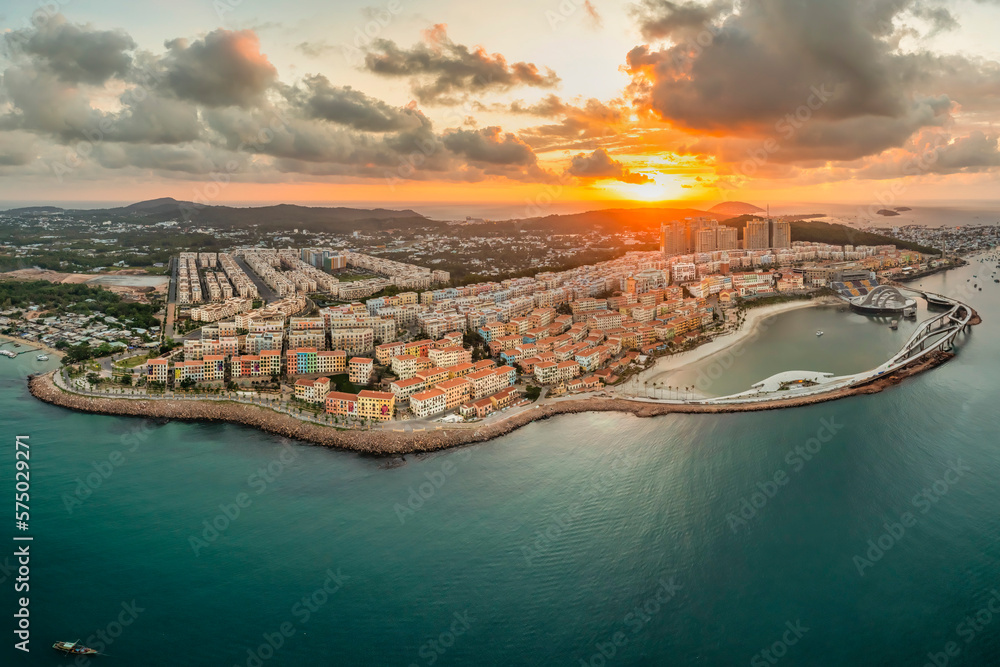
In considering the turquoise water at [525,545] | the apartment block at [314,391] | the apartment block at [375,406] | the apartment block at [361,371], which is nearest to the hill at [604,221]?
the apartment block at [361,371]

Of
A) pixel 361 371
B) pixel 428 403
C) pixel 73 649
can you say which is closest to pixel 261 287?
pixel 361 371

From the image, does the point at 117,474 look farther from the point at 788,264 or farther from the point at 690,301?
the point at 788,264

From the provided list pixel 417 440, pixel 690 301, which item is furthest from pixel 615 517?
pixel 690 301

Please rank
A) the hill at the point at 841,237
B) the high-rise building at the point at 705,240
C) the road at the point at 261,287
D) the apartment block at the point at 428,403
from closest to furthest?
the apartment block at the point at 428,403, the road at the point at 261,287, the high-rise building at the point at 705,240, the hill at the point at 841,237

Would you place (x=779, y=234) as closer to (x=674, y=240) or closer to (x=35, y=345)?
(x=674, y=240)

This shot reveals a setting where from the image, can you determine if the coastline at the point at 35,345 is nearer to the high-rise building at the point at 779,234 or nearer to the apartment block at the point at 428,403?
the apartment block at the point at 428,403

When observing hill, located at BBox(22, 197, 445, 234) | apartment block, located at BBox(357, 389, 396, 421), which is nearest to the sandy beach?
apartment block, located at BBox(357, 389, 396, 421)

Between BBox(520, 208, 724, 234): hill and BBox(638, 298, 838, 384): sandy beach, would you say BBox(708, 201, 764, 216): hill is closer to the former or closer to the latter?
BBox(520, 208, 724, 234): hill
